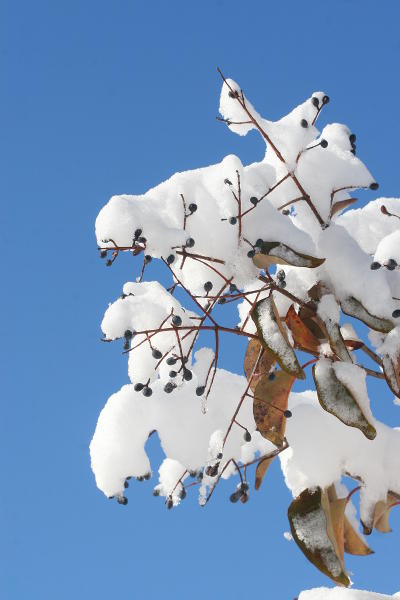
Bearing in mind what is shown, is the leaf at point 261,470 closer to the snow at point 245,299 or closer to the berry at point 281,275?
the snow at point 245,299

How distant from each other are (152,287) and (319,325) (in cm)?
49

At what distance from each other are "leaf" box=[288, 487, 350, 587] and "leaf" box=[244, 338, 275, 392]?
0.36 m

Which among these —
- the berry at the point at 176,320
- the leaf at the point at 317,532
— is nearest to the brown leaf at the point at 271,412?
the leaf at the point at 317,532

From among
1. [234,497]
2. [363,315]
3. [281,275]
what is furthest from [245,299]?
[234,497]

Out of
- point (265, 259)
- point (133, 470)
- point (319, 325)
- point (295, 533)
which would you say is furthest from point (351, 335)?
point (133, 470)

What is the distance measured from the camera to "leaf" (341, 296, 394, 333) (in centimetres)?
201

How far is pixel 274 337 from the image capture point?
6.26 ft

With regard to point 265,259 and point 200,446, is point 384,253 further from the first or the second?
point 200,446

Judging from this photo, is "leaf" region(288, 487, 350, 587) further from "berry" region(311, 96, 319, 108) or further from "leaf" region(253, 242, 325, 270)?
"berry" region(311, 96, 319, 108)

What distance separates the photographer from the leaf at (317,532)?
206cm

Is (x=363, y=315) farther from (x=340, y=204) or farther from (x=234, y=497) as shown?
(x=234, y=497)

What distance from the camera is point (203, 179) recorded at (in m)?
2.15

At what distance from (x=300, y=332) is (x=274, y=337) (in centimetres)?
23

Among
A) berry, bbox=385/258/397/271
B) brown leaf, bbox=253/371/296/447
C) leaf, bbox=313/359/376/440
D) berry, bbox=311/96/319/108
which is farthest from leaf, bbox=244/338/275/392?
berry, bbox=311/96/319/108
